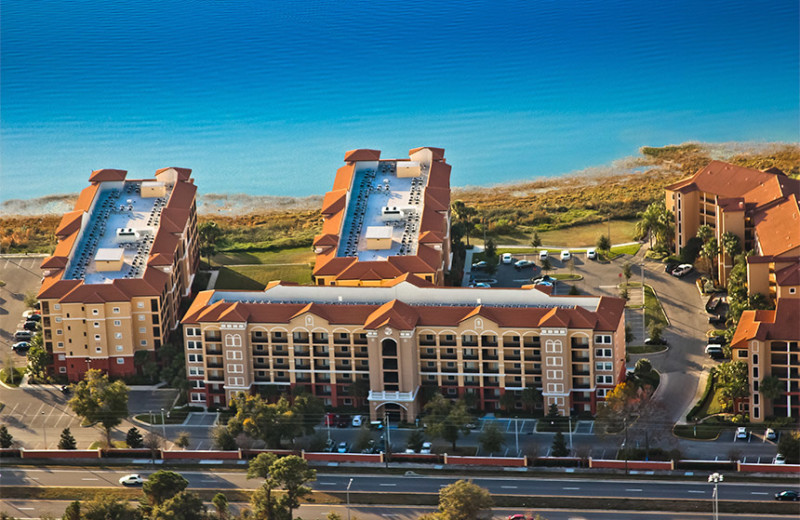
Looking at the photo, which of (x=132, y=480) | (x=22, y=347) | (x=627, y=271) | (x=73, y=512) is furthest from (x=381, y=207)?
(x=73, y=512)

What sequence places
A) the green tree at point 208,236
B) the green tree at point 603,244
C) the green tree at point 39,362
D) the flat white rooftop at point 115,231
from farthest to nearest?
the green tree at point 603,244 < the green tree at point 208,236 < the flat white rooftop at point 115,231 < the green tree at point 39,362

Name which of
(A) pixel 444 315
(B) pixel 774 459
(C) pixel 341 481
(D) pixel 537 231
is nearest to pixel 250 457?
(C) pixel 341 481

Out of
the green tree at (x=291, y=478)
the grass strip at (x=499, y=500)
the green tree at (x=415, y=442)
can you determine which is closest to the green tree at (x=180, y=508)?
the green tree at (x=291, y=478)

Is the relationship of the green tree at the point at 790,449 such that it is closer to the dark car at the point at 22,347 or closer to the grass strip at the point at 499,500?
the grass strip at the point at 499,500

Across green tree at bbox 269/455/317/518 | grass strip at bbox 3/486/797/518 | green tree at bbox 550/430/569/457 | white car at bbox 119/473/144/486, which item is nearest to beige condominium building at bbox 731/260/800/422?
grass strip at bbox 3/486/797/518

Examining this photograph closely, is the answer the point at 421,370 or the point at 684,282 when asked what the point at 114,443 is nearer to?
the point at 421,370

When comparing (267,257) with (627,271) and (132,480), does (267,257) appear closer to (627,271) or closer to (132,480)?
(627,271)
